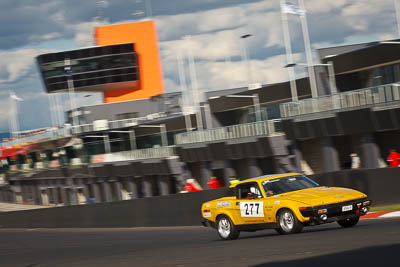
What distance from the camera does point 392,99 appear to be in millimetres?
29562

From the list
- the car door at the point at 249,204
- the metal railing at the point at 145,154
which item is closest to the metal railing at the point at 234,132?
the metal railing at the point at 145,154

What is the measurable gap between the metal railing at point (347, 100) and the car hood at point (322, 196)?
15788 mm

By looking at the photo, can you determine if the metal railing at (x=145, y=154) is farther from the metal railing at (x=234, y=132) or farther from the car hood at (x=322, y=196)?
the car hood at (x=322, y=196)

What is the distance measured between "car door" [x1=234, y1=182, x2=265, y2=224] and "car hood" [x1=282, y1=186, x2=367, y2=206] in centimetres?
77

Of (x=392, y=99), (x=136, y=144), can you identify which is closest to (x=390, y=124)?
(x=392, y=99)

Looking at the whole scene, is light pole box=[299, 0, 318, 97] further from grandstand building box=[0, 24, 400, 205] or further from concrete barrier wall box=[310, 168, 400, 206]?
concrete barrier wall box=[310, 168, 400, 206]

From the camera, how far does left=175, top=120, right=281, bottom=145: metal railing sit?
4100cm

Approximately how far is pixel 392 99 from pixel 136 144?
173 ft

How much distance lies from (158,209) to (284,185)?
11969 mm

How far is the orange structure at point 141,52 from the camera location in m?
92.5

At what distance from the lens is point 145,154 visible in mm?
61281

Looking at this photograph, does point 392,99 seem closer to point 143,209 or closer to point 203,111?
point 143,209

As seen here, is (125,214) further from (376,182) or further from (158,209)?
(376,182)

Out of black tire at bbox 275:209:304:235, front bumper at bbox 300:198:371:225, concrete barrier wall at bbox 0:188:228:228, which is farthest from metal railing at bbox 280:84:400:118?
front bumper at bbox 300:198:371:225
